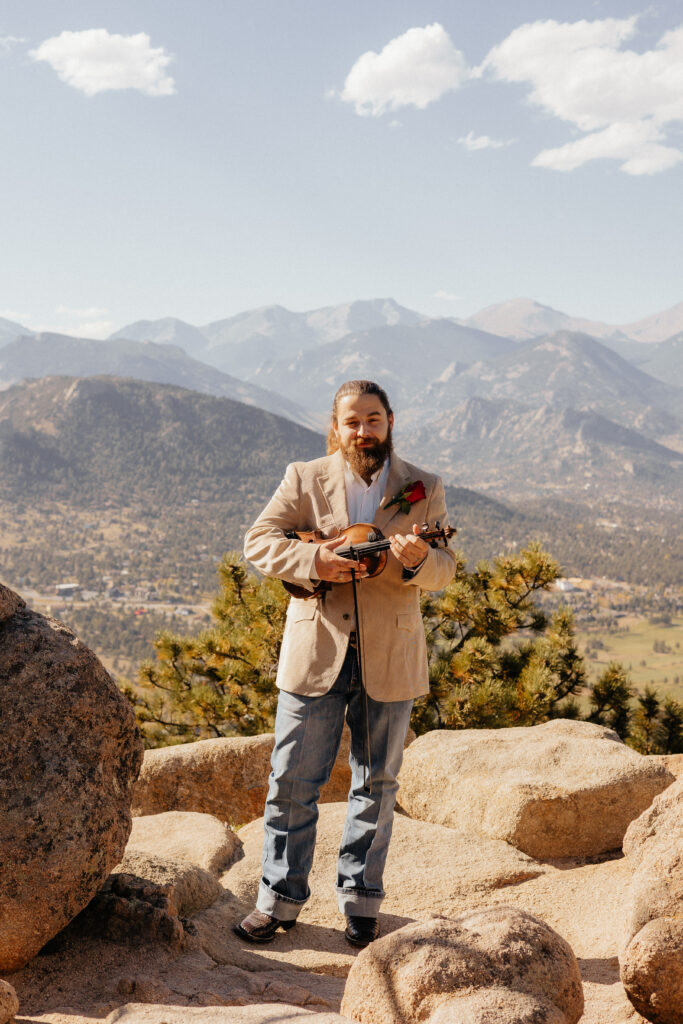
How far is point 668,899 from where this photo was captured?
280 cm

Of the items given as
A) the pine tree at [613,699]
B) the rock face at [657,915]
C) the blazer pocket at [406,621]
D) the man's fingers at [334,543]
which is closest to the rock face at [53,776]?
the man's fingers at [334,543]

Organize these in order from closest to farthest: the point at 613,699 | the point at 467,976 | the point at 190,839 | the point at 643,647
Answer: the point at 467,976 < the point at 190,839 < the point at 613,699 < the point at 643,647

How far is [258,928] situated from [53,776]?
1.19 m

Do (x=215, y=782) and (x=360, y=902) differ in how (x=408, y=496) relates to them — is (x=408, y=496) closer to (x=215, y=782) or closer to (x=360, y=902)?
(x=360, y=902)

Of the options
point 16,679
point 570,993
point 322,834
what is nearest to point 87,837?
point 16,679

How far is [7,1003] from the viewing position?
227 cm

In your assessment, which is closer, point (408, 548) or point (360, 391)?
point (408, 548)

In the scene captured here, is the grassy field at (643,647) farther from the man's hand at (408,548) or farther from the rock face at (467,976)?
the rock face at (467,976)

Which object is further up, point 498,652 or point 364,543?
point 364,543

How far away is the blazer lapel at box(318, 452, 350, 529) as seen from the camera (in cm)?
353

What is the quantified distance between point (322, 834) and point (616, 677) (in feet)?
15.2

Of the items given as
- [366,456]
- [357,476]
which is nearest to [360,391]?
[366,456]

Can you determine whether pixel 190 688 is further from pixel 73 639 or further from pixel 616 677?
pixel 73 639

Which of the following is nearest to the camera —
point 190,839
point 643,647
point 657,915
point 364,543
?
point 657,915
